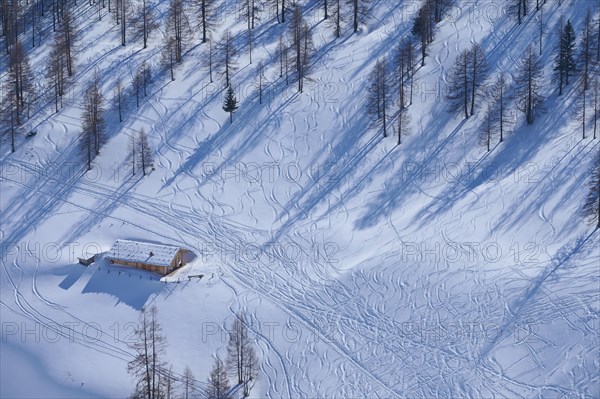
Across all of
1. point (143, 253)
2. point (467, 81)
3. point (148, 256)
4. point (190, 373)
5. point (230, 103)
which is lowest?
point (190, 373)

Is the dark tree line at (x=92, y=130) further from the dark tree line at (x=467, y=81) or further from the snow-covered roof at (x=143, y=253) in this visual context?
the dark tree line at (x=467, y=81)

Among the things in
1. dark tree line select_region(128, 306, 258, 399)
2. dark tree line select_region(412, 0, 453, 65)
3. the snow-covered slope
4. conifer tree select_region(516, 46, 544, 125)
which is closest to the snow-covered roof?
the snow-covered slope

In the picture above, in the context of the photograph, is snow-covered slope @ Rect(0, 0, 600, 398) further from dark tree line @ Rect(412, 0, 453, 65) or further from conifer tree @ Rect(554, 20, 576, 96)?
conifer tree @ Rect(554, 20, 576, 96)

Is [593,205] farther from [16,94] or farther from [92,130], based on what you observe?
[16,94]

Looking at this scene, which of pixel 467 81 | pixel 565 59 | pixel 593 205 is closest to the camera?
pixel 593 205

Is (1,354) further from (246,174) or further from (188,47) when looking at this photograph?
(188,47)

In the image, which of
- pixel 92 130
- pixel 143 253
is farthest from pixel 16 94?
pixel 143 253
